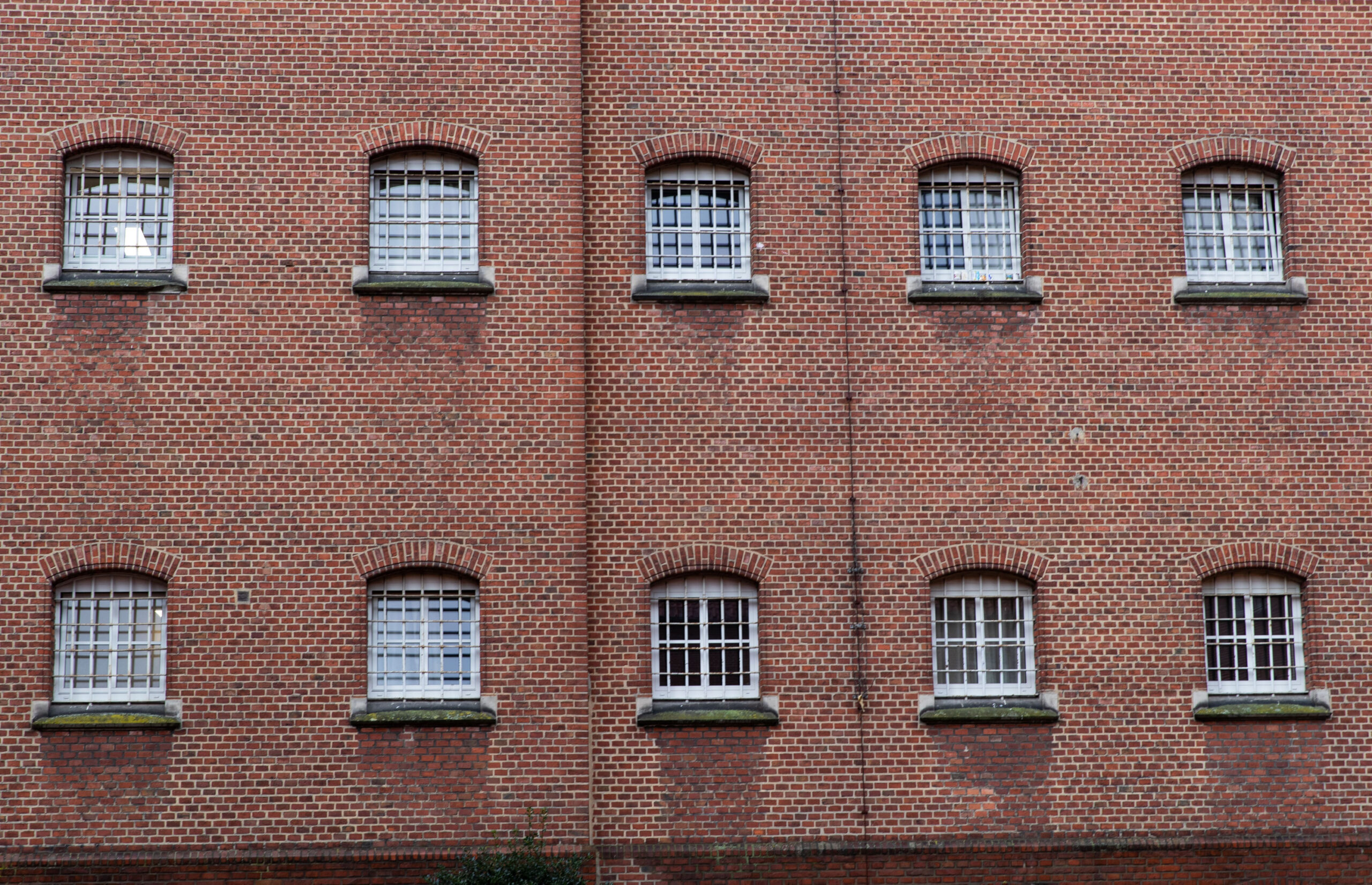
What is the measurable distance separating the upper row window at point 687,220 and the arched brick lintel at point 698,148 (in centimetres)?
20

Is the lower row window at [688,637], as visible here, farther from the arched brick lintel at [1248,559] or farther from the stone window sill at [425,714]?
the arched brick lintel at [1248,559]

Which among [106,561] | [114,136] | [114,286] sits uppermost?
[114,136]

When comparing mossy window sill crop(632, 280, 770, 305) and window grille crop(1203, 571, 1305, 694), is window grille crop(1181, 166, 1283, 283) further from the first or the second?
mossy window sill crop(632, 280, 770, 305)

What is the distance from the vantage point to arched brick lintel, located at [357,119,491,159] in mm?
14492

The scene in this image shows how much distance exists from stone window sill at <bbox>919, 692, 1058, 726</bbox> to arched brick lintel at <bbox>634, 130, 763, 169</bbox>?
610 cm

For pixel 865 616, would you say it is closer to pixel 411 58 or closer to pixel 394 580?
pixel 394 580

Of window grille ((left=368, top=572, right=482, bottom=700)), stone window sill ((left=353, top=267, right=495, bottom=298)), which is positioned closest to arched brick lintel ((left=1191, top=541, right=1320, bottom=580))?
window grille ((left=368, top=572, right=482, bottom=700))

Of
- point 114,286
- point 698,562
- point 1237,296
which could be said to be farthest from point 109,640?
point 1237,296

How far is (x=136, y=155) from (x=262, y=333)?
2.39m

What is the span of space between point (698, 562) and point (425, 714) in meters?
3.17

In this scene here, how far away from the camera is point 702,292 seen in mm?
14727

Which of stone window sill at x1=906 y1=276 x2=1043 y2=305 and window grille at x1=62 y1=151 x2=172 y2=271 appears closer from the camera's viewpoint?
window grille at x1=62 y1=151 x2=172 y2=271

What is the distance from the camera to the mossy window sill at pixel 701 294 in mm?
14688

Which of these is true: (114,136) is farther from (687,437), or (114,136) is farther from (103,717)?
(687,437)
